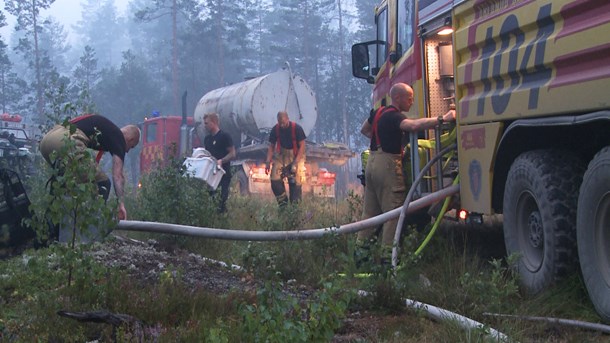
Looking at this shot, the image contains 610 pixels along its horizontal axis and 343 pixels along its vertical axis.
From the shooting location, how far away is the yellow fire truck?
15.5 ft

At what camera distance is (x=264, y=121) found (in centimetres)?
2175

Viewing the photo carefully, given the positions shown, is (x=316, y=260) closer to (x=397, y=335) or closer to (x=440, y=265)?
(x=440, y=265)

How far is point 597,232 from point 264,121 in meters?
17.3

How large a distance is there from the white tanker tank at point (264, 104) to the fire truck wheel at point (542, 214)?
15.8 meters

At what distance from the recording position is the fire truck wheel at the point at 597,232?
4688mm

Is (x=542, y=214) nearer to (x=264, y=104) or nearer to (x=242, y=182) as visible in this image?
(x=242, y=182)

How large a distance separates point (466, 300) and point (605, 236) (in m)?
0.92

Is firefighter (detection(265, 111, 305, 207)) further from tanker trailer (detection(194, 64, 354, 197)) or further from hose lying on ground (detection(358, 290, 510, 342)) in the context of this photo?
hose lying on ground (detection(358, 290, 510, 342))

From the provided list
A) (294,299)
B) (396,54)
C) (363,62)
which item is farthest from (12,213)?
(294,299)

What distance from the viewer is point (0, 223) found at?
7.35m

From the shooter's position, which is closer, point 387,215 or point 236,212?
point 387,215

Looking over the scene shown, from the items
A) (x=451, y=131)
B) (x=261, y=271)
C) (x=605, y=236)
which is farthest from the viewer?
(x=451, y=131)

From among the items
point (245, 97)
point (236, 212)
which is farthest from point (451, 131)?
point (245, 97)

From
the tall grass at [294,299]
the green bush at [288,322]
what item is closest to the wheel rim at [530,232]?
the tall grass at [294,299]
